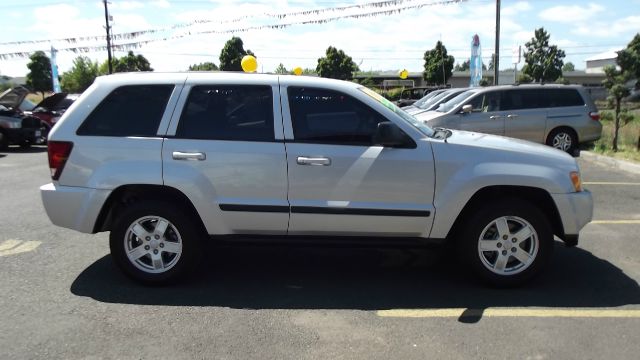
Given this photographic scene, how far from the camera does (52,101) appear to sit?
18.1m

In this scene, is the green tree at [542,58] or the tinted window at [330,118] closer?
the tinted window at [330,118]

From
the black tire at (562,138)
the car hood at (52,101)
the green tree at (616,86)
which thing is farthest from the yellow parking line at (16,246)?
the car hood at (52,101)

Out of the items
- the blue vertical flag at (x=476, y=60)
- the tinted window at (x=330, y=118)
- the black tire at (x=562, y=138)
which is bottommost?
the black tire at (x=562, y=138)

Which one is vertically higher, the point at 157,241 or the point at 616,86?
the point at 616,86

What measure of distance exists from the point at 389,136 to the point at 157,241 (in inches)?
86.5

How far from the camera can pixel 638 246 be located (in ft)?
19.1

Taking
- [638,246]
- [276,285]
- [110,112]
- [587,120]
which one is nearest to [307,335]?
[276,285]

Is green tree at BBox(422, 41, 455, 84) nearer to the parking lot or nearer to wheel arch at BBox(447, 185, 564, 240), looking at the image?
the parking lot

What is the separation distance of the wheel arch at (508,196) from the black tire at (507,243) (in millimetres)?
66

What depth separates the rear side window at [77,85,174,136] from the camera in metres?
4.57

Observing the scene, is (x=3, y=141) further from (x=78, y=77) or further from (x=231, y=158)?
(x=78, y=77)

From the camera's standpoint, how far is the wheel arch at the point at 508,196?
460 cm

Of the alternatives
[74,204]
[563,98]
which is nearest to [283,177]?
[74,204]

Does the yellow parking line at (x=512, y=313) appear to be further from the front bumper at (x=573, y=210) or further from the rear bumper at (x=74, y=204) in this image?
the rear bumper at (x=74, y=204)
